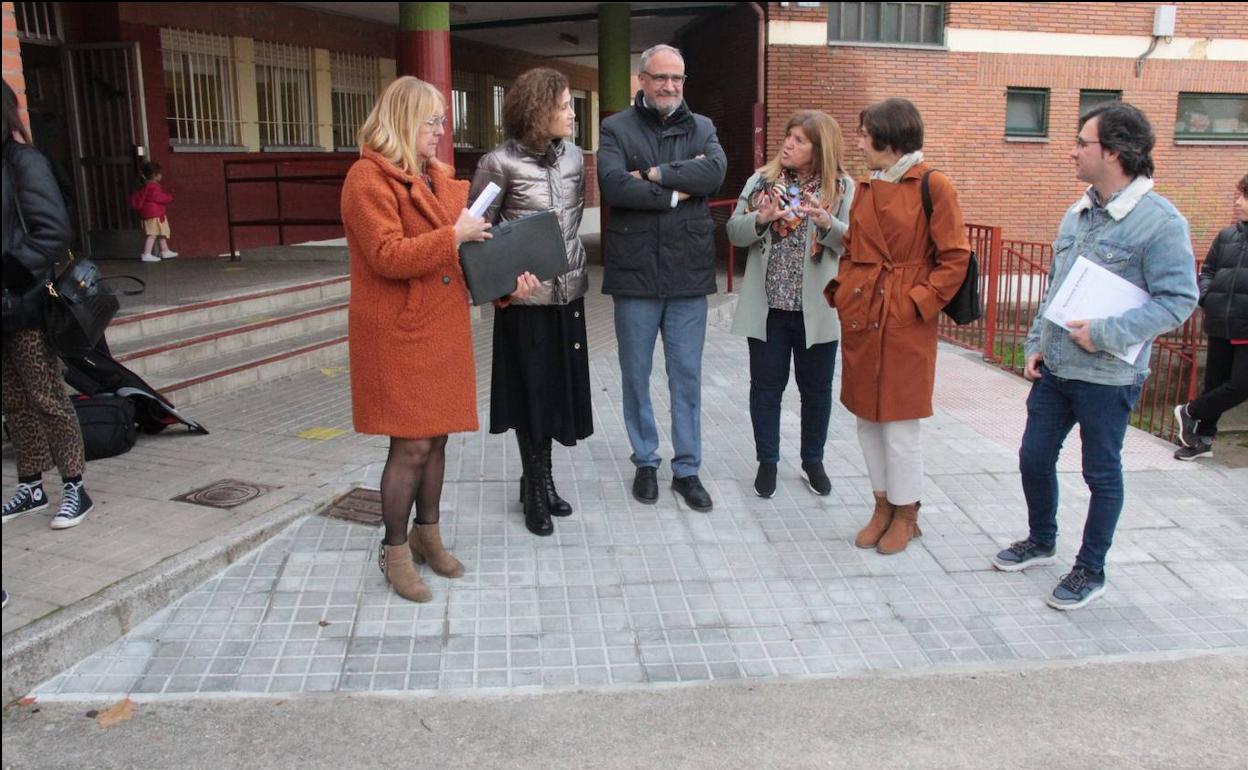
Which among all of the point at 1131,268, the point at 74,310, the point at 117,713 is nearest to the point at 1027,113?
the point at 1131,268

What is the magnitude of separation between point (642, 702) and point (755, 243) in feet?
7.88

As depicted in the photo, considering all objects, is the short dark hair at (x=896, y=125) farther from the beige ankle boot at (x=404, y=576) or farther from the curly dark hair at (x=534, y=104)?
the beige ankle boot at (x=404, y=576)

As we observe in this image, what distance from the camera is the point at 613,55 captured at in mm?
14430

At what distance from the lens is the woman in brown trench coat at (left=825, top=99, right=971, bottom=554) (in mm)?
3951

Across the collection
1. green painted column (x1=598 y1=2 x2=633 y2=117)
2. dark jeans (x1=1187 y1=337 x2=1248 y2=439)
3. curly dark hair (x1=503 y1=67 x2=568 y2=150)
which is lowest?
dark jeans (x1=1187 y1=337 x2=1248 y2=439)

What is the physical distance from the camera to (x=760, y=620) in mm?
3697

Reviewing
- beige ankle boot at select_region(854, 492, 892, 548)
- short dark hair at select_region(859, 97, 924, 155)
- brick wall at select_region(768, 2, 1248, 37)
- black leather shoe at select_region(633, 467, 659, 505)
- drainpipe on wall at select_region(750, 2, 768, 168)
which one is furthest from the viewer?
brick wall at select_region(768, 2, 1248, 37)

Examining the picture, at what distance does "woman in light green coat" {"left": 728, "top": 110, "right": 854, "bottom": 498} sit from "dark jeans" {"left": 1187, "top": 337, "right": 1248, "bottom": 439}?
8.72 ft

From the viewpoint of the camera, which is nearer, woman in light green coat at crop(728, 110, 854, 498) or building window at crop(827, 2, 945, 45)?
woman in light green coat at crop(728, 110, 854, 498)

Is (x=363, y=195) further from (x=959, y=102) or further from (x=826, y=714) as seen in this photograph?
(x=959, y=102)

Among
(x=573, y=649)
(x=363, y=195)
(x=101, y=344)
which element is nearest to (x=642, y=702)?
(x=573, y=649)

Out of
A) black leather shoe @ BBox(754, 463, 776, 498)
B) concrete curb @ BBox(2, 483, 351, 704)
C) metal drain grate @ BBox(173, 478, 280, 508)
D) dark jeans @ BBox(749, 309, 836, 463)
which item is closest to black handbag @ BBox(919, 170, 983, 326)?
dark jeans @ BBox(749, 309, 836, 463)

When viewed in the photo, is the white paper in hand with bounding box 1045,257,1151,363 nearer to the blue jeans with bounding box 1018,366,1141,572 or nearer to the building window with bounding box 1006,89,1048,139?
the blue jeans with bounding box 1018,366,1141,572

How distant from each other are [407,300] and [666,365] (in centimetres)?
157
